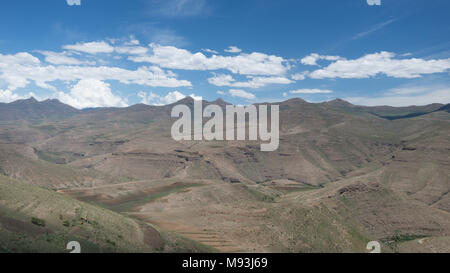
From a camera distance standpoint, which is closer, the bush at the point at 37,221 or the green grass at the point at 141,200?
the bush at the point at 37,221

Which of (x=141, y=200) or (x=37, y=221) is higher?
(x=37, y=221)

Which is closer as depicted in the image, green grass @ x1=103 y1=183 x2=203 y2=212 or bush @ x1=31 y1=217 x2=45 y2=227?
bush @ x1=31 y1=217 x2=45 y2=227

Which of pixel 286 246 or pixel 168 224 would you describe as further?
pixel 168 224

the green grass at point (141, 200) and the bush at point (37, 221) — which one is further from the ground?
the bush at point (37, 221)

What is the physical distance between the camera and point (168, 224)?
104250 millimetres

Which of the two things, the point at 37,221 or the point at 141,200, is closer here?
the point at 37,221

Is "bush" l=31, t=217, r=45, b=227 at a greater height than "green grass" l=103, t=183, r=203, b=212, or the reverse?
"bush" l=31, t=217, r=45, b=227
